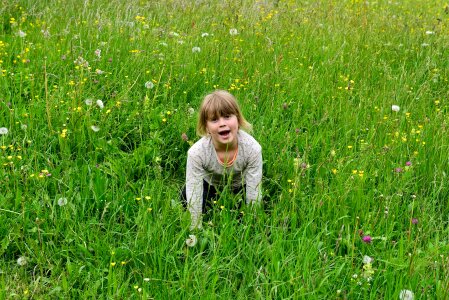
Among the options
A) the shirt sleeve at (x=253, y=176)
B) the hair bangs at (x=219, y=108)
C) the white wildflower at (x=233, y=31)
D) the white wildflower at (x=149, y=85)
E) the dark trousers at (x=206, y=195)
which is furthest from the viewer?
the white wildflower at (x=233, y=31)

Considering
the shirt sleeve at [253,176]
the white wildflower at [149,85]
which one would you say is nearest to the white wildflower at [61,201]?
the shirt sleeve at [253,176]

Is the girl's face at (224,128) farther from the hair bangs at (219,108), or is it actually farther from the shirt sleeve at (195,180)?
the shirt sleeve at (195,180)

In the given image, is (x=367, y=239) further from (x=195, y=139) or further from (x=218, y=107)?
(x=195, y=139)

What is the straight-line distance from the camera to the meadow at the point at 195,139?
2.58m

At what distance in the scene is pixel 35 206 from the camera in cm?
290

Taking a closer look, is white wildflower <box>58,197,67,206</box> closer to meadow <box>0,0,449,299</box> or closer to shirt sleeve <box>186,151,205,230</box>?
meadow <box>0,0,449,299</box>

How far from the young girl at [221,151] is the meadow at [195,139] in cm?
13

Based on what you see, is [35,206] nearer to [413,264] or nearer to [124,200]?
[124,200]

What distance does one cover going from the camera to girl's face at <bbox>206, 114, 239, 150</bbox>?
3.05 meters

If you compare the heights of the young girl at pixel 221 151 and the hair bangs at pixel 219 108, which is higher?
the hair bangs at pixel 219 108

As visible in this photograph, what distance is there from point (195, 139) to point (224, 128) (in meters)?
0.68

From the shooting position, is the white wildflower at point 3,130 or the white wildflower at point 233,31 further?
the white wildflower at point 233,31

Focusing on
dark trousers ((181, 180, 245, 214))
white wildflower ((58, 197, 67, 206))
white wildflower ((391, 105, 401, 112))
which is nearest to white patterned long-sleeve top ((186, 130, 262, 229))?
dark trousers ((181, 180, 245, 214))

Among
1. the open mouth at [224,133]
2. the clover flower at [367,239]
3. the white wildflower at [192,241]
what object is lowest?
the white wildflower at [192,241]
